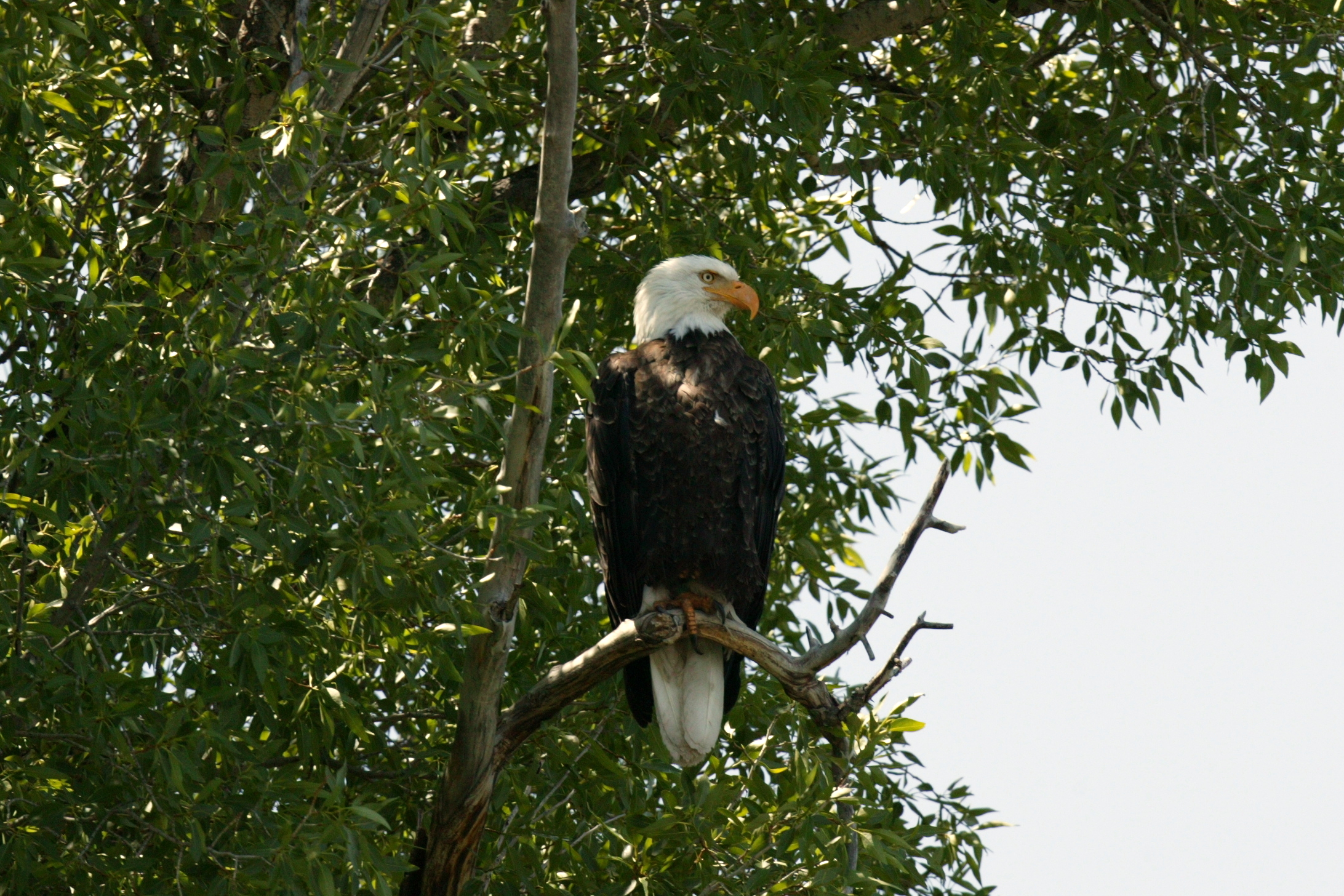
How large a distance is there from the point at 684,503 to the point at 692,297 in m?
0.77

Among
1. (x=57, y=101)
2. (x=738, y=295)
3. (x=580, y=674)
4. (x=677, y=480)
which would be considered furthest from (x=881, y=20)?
(x=57, y=101)

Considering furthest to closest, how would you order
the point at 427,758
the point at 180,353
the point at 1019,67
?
the point at 1019,67 → the point at 427,758 → the point at 180,353

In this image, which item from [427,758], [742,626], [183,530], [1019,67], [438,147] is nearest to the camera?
[183,530]

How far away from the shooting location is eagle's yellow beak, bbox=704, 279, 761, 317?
16.1ft

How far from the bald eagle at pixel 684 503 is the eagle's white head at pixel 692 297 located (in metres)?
0.16

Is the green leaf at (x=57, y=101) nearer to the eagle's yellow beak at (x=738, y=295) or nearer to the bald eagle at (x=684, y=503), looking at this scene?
the bald eagle at (x=684, y=503)

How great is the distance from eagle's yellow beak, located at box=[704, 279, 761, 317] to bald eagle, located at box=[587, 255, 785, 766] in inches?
8.5

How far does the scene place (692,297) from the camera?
16.2ft

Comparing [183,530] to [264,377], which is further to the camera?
[183,530]

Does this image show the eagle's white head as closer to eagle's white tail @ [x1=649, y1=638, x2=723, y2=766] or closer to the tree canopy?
the tree canopy

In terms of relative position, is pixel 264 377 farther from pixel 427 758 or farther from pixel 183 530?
pixel 427 758

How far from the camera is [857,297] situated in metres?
5.10

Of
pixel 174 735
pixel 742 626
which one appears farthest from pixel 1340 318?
pixel 174 735

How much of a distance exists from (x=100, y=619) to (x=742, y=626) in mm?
1712
